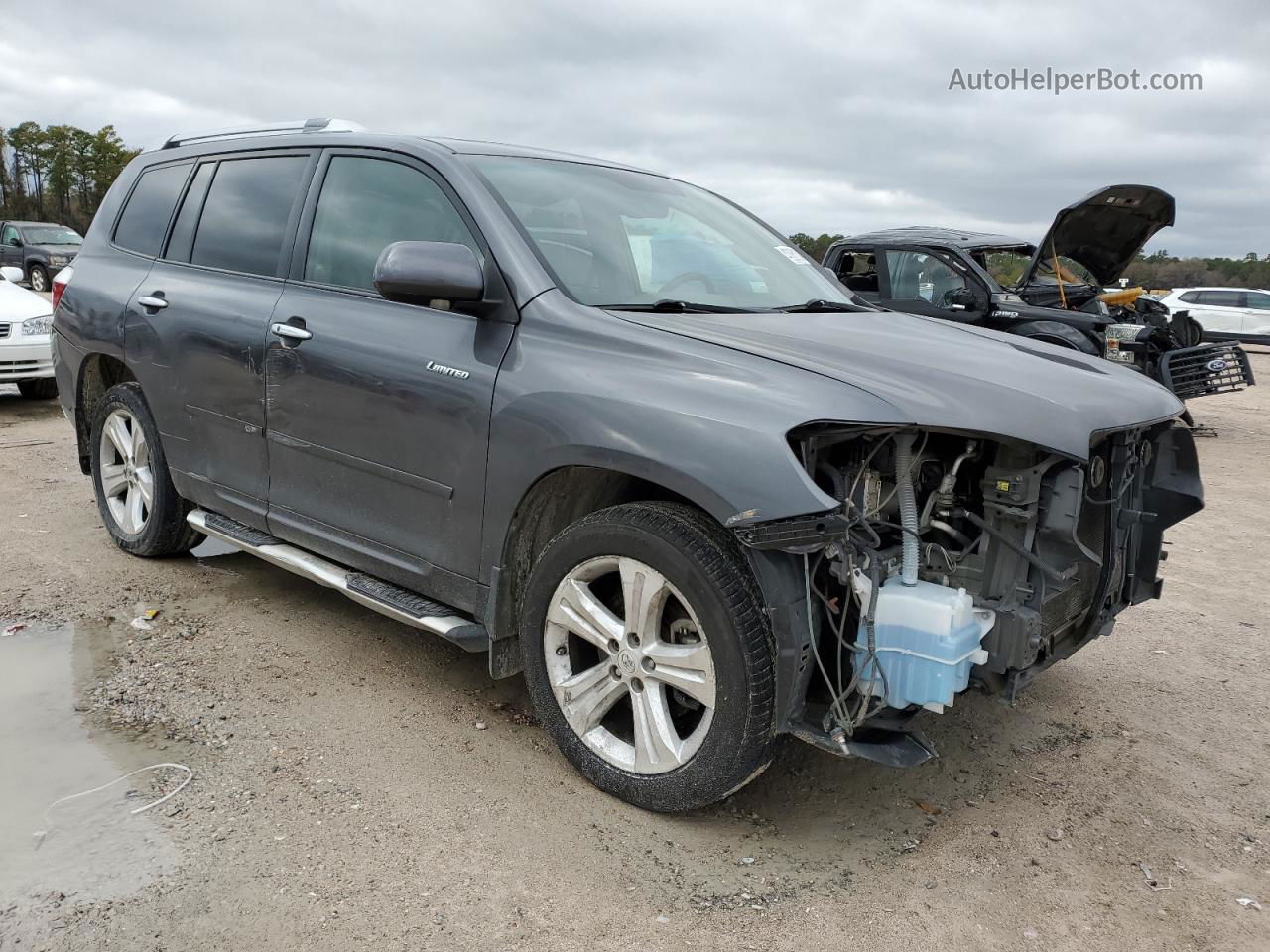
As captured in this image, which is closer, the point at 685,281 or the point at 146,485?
the point at 685,281

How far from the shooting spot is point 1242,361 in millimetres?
10625

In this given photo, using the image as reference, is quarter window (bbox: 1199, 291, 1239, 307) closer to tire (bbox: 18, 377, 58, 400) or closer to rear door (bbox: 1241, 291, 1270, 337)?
rear door (bbox: 1241, 291, 1270, 337)

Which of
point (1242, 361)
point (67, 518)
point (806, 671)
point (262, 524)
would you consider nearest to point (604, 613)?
point (806, 671)

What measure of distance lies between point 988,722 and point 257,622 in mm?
2865

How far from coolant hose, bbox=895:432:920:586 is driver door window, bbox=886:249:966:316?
7.18 meters

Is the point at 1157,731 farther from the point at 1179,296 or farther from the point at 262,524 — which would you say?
the point at 1179,296

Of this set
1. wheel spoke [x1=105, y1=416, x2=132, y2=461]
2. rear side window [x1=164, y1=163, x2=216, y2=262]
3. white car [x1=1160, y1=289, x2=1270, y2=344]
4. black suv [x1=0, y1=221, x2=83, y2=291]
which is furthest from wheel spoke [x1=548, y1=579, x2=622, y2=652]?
black suv [x1=0, y1=221, x2=83, y2=291]

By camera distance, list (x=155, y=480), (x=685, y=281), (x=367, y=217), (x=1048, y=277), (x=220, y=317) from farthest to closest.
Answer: (x=1048, y=277) < (x=155, y=480) < (x=220, y=317) < (x=367, y=217) < (x=685, y=281)

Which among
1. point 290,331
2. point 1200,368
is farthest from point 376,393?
point 1200,368

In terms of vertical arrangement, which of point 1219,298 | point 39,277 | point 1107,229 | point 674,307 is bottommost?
point 39,277

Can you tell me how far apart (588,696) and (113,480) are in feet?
10.5

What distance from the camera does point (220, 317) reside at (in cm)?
404

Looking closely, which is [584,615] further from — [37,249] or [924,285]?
[37,249]

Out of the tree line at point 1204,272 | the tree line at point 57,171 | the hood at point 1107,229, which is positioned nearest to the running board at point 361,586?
the hood at point 1107,229
